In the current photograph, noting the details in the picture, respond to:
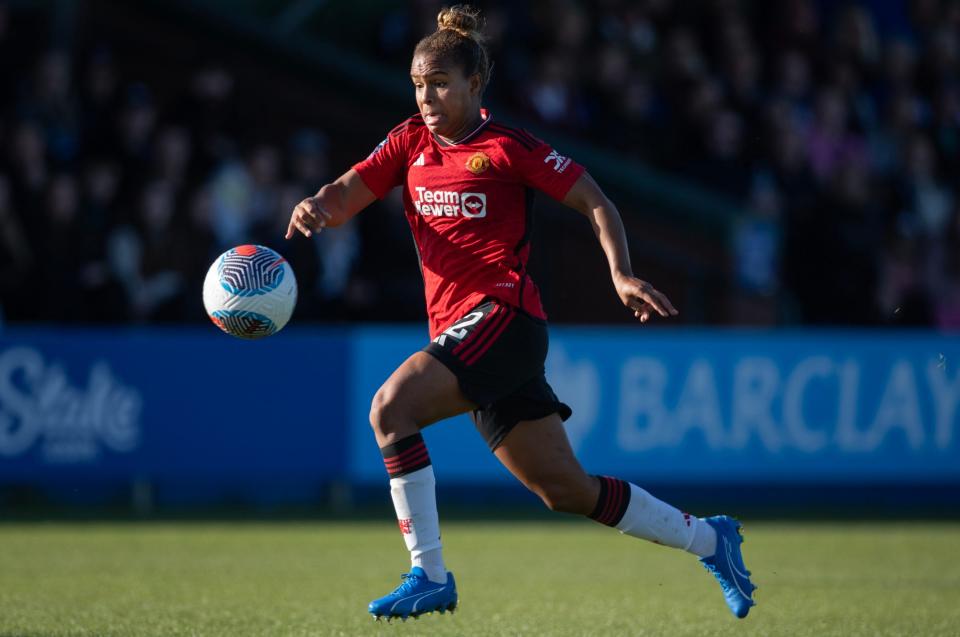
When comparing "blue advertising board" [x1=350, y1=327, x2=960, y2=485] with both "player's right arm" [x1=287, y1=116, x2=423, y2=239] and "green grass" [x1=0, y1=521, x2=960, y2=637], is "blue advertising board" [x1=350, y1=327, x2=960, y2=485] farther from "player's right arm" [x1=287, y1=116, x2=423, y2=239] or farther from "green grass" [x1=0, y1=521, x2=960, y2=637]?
"player's right arm" [x1=287, y1=116, x2=423, y2=239]

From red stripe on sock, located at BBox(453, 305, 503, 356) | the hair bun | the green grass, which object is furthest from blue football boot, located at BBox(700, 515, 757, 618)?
the hair bun

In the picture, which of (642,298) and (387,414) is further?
(387,414)

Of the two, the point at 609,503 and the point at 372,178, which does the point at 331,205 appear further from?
the point at 609,503

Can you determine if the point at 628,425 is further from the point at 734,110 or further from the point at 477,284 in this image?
the point at 477,284

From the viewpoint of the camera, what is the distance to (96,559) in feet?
31.8

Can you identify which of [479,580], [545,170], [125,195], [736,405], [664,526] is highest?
[125,195]

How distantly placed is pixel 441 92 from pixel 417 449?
142cm

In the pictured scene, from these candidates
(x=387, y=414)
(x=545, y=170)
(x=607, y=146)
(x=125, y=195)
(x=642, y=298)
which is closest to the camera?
(x=642, y=298)

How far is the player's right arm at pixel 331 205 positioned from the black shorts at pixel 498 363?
0.68 metres

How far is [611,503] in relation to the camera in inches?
250

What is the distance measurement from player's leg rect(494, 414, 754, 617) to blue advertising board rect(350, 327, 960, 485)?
6.52 m

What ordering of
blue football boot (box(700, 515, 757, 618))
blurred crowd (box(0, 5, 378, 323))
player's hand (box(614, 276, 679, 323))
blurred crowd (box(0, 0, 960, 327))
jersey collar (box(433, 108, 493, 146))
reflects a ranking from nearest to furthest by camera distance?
1. player's hand (box(614, 276, 679, 323))
2. jersey collar (box(433, 108, 493, 146))
3. blue football boot (box(700, 515, 757, 618))
4. blurred crowd (box(0, 5, 378, 323))
5. blurred crowd (box(0, 0, 960, 327))

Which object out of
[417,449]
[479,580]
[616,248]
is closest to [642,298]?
[616,248]

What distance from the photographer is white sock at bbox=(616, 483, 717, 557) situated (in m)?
6.42
